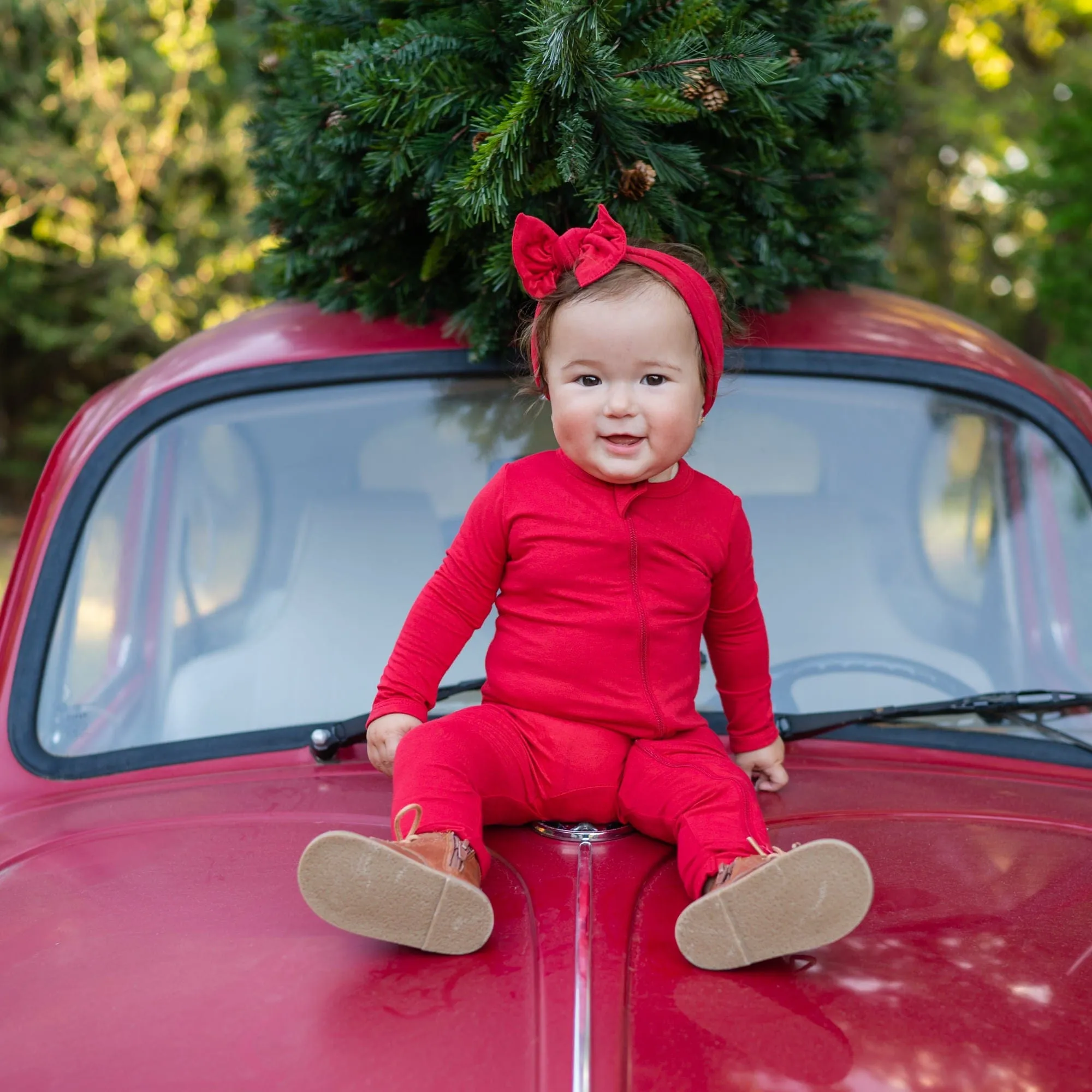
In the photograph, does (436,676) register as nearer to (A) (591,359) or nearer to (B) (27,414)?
(A) (591,359)

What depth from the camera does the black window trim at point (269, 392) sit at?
6.73 ft

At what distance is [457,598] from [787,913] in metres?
0.73

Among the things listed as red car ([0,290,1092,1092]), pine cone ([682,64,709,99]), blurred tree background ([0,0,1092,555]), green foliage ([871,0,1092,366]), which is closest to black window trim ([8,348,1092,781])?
red car ([0,290,1092,1092])

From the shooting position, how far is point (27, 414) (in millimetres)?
14383

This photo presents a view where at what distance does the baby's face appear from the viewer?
69.4 inches

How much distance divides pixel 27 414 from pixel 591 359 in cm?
1396

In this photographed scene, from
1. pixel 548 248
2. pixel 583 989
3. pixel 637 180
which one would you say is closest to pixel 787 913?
pixel 583 989

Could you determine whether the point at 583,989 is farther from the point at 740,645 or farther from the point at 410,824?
the point at 740,645

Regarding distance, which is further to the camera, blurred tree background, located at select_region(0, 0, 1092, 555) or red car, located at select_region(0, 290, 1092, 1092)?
blurred tree background, located at select_region(0, 0, 1092, 555)

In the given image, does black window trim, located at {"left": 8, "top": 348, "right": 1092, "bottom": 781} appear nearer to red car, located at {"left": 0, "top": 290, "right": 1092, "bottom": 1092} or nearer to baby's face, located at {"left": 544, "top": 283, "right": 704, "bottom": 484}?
red car, located at {"left": 0, "top": 290, "right": 1092, "bottom": 1092}

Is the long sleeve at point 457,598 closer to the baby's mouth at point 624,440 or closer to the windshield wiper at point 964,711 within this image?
the baby's mouth at point 624,440

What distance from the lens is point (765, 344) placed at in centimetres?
230

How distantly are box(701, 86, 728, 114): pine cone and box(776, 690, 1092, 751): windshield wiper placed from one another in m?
1.00

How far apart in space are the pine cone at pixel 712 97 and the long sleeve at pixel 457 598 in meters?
0.72
